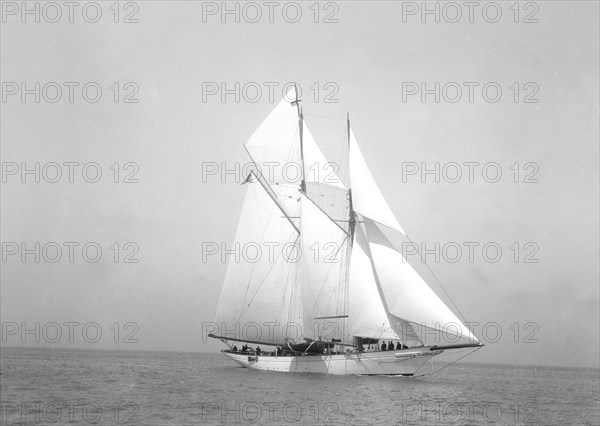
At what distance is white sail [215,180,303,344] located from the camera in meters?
65.2

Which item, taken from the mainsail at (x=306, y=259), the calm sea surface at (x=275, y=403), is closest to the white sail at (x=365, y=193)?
the mainsail at (x=306, y=259)

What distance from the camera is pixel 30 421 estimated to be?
1318 inches

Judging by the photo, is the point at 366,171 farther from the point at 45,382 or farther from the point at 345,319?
the point at 45,382

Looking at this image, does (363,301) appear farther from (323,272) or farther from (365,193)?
(365,193)

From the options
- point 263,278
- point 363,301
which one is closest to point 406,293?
point 363,301

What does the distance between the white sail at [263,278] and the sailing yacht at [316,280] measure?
9 cm

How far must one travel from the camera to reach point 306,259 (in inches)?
2527

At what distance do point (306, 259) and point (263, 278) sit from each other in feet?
14.0

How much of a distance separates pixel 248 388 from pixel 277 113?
85.0 feet

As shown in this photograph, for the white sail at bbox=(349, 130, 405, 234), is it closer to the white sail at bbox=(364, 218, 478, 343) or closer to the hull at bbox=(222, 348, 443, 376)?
the white sail at bbox=(364, 218, 478, 343)

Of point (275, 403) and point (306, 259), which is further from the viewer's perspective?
point (306, 259)

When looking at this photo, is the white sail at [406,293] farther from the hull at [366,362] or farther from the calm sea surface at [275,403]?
the calm sea surface at [275,403]

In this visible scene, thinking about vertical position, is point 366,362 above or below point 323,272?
below

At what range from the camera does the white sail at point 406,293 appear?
2104 inches
